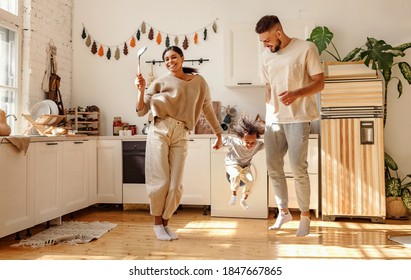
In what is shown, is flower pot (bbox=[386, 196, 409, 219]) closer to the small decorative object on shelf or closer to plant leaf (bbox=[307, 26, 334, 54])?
plant leaf (bbox=[307, 26, 334, 54])

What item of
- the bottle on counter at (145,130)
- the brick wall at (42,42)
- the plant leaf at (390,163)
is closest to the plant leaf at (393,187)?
the plant leaf at (390,163)

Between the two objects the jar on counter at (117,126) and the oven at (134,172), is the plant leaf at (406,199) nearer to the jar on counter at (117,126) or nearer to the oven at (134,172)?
the oven at (134,172)

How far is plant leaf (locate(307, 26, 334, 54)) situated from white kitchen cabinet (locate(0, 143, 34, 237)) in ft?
9.57

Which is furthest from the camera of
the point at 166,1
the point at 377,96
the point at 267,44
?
the point at 166,1

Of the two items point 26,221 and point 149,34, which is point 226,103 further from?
point 26,221

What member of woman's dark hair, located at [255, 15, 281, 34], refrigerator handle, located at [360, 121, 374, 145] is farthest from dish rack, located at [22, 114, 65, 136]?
refrigerator handle, located at [360, 121, 374, 145]

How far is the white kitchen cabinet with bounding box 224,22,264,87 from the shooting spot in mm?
4027

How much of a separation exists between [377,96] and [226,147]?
1.53 meters

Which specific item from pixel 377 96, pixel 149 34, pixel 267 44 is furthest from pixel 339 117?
pixel 149 34

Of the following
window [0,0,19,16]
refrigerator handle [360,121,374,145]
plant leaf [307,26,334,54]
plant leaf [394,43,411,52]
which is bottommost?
refrigerator handle [360,121,374,145]

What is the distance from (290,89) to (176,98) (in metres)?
0.81

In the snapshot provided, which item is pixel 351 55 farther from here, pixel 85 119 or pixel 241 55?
pixel 85 119

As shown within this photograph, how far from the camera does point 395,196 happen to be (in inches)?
148

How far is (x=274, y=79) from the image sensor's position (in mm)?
2674
